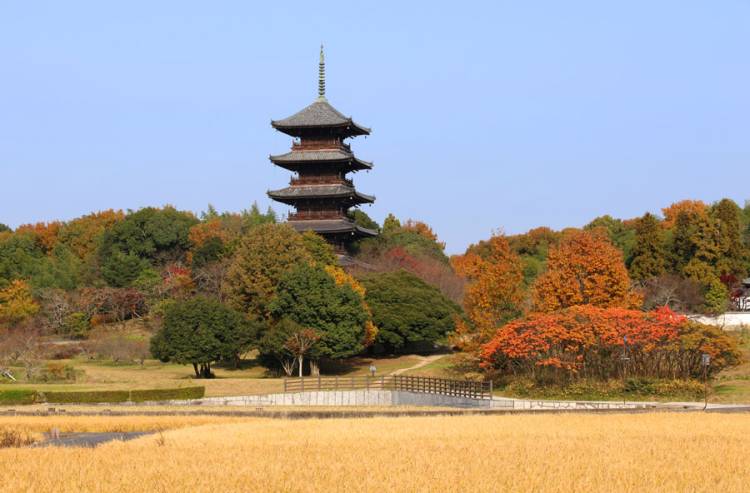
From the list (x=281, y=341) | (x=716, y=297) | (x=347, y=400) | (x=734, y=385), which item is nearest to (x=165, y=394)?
(x=347, y=400)

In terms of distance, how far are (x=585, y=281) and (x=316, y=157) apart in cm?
3146

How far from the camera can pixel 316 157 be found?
8012 cm

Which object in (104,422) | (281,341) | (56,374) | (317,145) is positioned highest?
(317,145)

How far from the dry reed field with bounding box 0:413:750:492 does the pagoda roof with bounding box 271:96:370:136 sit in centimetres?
5224

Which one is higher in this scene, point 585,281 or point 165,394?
point 585,281

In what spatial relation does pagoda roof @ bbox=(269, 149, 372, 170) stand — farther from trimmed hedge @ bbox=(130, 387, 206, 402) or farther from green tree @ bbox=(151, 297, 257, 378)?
trimmed hedge @ bbox=(130, 387, 206, 402)

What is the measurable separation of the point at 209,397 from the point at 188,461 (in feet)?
82.6

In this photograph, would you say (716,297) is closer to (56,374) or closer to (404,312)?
(404,312)

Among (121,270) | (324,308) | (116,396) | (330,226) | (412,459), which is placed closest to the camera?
(412,459)

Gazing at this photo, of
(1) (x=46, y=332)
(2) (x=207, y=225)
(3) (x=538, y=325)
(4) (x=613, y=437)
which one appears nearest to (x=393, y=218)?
(2) (x=207, y=225)

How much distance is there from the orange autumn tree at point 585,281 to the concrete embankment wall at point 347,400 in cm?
1008

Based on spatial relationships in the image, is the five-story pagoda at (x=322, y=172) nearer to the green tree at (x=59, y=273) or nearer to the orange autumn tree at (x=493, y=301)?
the green tree at (x=59, y=273)

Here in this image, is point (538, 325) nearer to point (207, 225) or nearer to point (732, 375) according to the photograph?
point (732, 375)

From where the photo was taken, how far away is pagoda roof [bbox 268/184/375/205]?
79.2 meters
